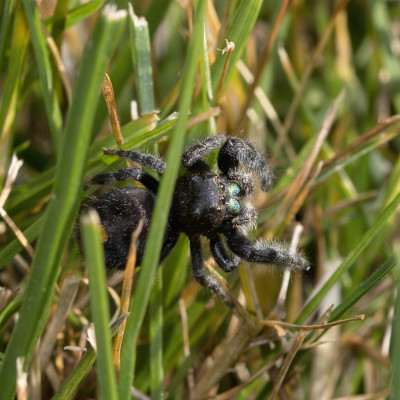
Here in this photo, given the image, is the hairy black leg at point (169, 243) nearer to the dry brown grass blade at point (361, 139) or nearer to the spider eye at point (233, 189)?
the spider eye at point (233, 189)

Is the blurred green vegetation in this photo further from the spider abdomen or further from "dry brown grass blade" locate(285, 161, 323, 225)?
the spider abdomen

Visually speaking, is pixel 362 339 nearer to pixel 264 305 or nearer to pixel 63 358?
pixel 264 305

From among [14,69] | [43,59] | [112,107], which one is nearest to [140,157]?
[112,107]

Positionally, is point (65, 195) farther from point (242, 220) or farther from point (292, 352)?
point (242, 220)

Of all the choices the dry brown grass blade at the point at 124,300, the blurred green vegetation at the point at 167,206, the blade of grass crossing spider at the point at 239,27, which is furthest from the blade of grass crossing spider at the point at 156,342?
the blade of grass crossing spider at the point at 239,27

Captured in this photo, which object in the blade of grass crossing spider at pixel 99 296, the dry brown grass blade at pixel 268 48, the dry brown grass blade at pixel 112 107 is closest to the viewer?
the blade of grass crossing spider at pixel 99 296
